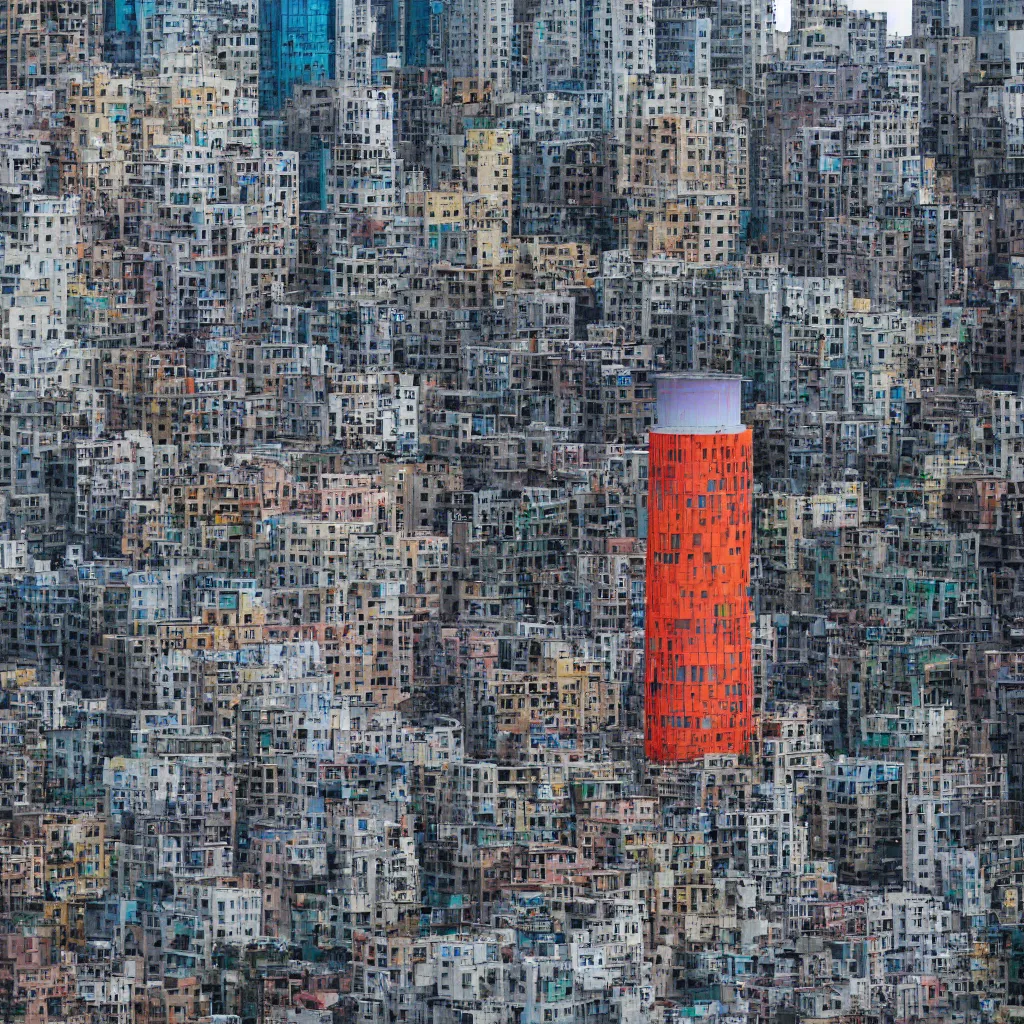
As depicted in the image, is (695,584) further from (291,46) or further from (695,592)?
(291,46)

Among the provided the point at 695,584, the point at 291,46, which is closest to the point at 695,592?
the point at 695,584

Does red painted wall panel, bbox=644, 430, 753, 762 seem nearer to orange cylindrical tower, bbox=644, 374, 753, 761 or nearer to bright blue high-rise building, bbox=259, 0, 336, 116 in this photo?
orange cylindrical tower, bbox=644, 374, 753, 761

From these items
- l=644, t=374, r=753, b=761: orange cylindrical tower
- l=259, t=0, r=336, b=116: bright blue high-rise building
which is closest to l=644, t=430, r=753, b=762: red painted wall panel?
l=644, t=374, r=753, b=761: orange cylindrical tower

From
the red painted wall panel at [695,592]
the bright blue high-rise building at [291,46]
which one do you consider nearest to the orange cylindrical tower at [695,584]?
the red painted wall panel at [695,592]

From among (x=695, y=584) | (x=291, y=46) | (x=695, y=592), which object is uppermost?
(x=291, y=46)

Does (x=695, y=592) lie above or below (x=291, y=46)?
below

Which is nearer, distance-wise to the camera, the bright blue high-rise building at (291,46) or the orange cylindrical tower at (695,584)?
the orange cylindrical tower at (695,584)

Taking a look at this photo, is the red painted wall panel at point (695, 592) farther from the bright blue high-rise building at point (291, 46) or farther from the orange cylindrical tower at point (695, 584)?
the bright blue high-rise building at point (291, 46)
